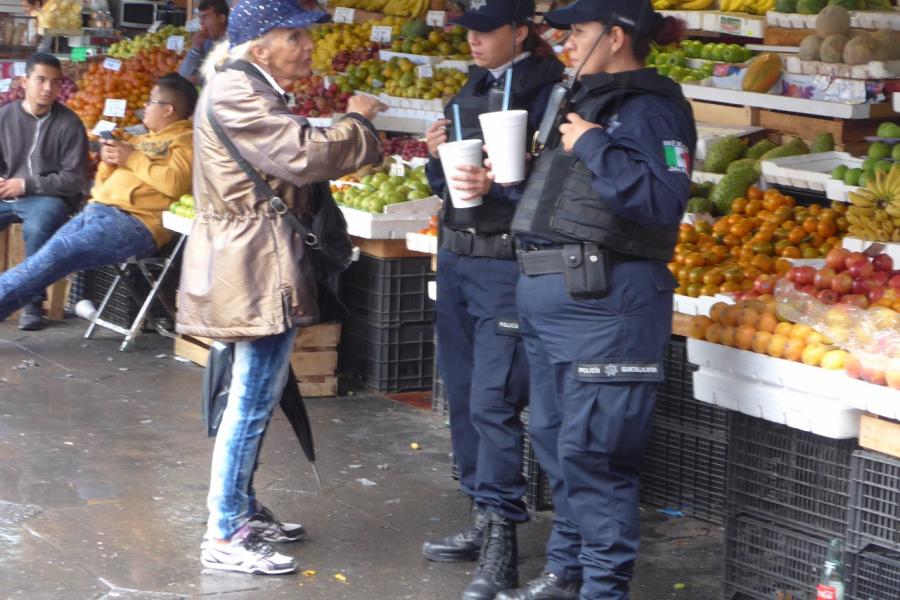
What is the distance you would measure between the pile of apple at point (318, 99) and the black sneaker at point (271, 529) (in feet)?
15.6

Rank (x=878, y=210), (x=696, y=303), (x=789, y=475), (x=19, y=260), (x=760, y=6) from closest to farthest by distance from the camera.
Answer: (x=789, y=475)
(x=696, y=303)
(x=878, y=210)
(x=760, y=6)
(x=19, y=260)

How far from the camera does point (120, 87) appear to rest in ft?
34.3

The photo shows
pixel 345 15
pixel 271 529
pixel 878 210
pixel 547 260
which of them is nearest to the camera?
pixel 547 260

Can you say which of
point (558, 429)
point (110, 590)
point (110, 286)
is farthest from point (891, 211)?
point (110, 286)

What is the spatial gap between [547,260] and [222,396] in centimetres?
148

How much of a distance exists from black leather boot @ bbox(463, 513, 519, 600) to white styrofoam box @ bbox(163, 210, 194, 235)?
11.7 feet

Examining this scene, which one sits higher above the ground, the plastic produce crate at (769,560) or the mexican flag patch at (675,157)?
the mexican flag patch at (675,157)

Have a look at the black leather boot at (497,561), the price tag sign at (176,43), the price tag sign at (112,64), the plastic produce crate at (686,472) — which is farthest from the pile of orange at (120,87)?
the black leather boot at (497,561)

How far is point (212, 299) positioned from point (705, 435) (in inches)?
77.8

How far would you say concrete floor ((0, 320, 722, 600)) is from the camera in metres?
4.73

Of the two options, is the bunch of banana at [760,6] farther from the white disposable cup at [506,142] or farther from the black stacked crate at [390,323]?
the white disposable cup at [506,142]

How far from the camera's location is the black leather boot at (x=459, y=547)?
4973mm

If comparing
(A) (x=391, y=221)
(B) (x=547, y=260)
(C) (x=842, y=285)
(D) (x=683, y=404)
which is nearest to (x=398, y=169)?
(A) (x=391, y=221)

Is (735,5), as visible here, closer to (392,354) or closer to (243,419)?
(392,354)
